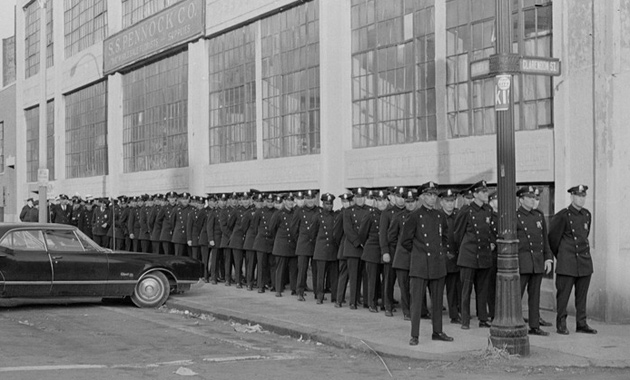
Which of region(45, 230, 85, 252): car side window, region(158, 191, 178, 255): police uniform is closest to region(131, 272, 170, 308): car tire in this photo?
region(45, 230, 85, 252): car side window

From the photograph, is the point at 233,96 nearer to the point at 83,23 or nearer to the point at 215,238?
the point at 215,238

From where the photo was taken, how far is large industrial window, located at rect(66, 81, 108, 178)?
101ft

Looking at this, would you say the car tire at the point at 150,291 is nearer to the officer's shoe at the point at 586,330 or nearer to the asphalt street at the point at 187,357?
the asphalt street at the point at 187,357

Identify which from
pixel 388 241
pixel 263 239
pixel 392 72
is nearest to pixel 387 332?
pixel 388 241

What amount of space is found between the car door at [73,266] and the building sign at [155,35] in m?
10.7

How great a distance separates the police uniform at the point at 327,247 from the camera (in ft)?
48.4

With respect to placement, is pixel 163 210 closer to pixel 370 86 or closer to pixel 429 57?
pixel 370 86

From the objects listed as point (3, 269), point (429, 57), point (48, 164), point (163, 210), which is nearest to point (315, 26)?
point (429, 57)

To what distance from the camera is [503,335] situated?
380 inches

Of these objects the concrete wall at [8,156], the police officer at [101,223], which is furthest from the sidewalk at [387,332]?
the concrete wall at [8,156]

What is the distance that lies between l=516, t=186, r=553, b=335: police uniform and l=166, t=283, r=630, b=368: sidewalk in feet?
1.28

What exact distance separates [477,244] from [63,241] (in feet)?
21.1

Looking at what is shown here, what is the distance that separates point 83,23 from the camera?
1278 inches

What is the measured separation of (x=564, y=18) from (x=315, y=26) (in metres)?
7.13
